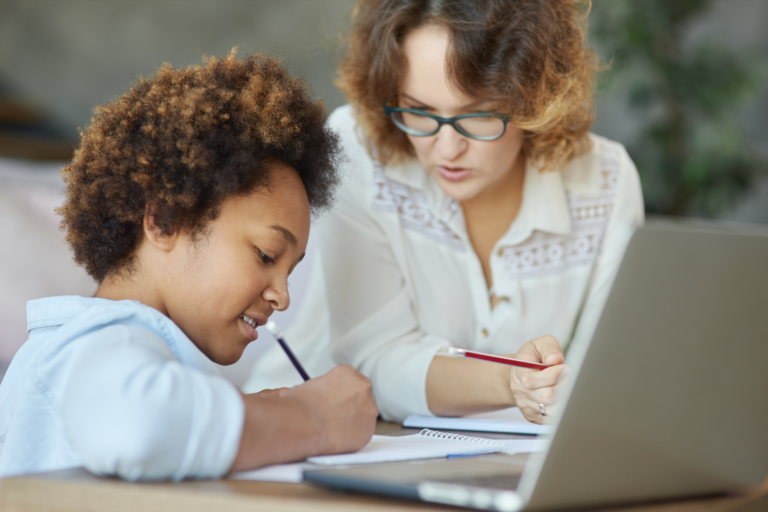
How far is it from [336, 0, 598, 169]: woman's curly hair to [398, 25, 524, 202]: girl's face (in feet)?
0.06

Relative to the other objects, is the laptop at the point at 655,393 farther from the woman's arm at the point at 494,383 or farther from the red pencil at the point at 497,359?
the woman's arm at the point at 494,383

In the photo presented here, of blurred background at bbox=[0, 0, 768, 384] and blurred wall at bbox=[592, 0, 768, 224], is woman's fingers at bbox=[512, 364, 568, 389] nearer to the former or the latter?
blurred background at bbox=[0, 0, 768, 384]

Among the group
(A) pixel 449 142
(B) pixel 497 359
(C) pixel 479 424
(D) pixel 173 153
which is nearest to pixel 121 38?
(A) pixel 449 142

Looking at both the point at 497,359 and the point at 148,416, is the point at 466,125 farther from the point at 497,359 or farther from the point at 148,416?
the point at 148,416

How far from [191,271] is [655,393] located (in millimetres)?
505

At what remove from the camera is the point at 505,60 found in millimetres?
1208

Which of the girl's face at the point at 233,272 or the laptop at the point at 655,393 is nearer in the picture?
the laptop at the point at 655,393

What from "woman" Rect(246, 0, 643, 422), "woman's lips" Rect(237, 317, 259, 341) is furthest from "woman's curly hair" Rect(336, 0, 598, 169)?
"woman's lips" Rect(237, 317, 259, 341)

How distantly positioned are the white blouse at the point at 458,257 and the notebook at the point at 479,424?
0.79 feet

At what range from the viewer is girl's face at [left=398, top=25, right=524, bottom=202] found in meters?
1.19

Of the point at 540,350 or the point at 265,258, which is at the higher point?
the point at 265,258

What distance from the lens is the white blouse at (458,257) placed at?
53.7 inches

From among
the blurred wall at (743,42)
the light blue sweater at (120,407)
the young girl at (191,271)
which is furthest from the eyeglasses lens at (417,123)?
the blurred wall at (743,42)

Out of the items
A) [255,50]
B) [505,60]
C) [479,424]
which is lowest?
[479,424]
